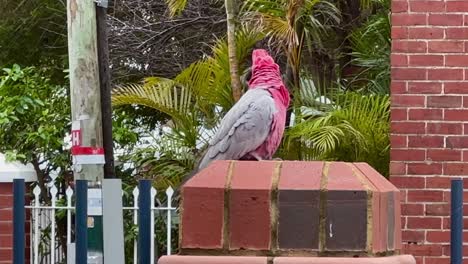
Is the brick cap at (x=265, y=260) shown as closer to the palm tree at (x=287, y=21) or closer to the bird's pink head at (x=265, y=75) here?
the bird's pink head at (x=265, y=75)

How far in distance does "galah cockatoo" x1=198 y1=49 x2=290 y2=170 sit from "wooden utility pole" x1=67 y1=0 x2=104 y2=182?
1914mm

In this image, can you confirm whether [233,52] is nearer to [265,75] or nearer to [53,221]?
[53,221]

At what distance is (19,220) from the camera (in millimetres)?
3193

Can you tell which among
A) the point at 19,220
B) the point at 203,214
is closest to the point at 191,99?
the point at 19,220

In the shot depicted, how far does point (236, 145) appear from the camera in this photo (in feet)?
11.8

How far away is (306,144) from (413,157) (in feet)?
5.30

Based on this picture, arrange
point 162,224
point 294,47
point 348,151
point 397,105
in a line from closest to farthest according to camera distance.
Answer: point 397,105
point 348,151
point 294,47
point 162,224

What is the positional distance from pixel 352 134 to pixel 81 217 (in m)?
3.98

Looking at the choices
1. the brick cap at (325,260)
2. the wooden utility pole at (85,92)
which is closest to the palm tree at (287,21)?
the wooden utility pole at (85,92)

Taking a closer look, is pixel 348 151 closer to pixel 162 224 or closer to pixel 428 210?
pixel 428 210

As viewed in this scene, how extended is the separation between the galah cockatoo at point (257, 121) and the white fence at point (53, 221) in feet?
11.0

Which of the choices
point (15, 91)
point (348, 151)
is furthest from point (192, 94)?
point (15, 91)

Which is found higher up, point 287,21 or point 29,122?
point 287,21

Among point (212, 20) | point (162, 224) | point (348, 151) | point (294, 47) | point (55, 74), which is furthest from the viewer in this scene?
point (55, 74)
